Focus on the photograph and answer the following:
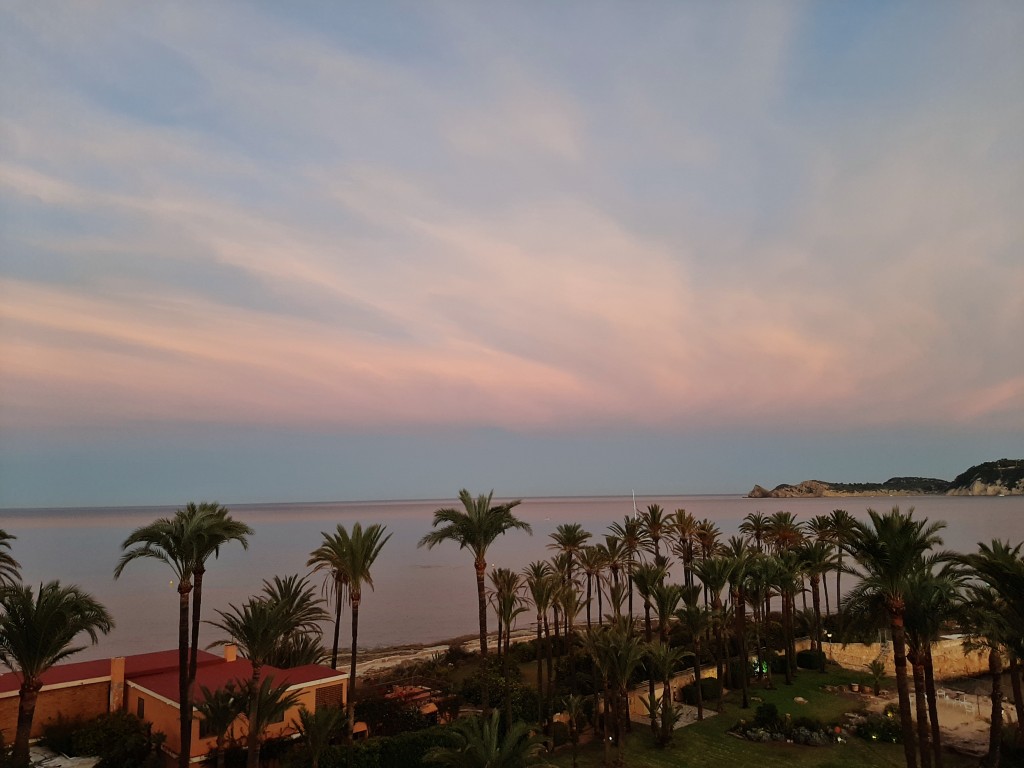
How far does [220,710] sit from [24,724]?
20.0 ft

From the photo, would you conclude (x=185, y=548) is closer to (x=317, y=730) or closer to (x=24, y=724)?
(x=24, y=724)

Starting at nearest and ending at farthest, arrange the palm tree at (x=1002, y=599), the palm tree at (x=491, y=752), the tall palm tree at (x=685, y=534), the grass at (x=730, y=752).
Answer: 1. the palm tree at (x=491, y=752)
2. the palm tree at (x=1002, y=599)
3. the grass at (x=730, y=752)
4. the tall palm tree at (x=685, y=534)

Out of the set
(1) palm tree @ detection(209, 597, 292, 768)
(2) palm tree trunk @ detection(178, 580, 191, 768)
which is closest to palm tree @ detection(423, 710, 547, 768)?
(1) palm tree @ detection(209, 597, 292, 768)

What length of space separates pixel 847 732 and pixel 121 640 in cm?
6577

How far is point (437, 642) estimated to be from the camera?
63.2 metres

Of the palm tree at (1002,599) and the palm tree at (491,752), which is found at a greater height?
the palm tree at (1002,599)

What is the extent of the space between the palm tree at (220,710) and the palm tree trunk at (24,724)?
204 inches

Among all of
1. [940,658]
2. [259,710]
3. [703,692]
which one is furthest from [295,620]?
[940,658]

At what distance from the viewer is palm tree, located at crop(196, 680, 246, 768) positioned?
2359cm

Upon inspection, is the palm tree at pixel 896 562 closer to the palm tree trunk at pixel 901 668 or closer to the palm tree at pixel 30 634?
the palm tree trunk at pixel 901 668

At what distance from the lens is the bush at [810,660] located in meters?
43.0

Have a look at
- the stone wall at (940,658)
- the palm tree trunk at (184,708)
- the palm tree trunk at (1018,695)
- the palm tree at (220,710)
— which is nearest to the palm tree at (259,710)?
the palm tree at (220,710)

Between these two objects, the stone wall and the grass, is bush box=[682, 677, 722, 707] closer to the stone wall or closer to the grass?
the grass

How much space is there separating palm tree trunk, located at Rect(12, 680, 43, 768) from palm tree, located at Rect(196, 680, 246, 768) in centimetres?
519
